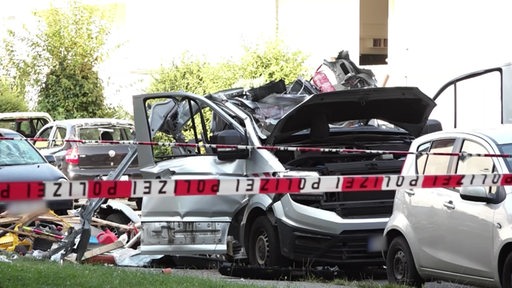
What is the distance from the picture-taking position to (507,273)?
25.1 feet

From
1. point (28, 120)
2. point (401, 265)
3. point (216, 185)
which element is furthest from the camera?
point (28, 120)

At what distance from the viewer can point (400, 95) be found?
10453 mm

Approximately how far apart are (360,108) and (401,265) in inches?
80.6

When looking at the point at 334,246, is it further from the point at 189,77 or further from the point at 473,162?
the point at 189,77

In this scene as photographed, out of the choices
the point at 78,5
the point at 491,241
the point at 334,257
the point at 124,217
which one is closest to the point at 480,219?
the point at 491,241

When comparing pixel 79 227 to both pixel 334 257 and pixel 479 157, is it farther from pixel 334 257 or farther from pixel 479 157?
pixel 479 157

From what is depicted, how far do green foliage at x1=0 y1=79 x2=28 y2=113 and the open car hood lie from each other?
65.8 feet

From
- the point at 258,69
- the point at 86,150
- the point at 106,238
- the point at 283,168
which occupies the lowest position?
the point at 106,238

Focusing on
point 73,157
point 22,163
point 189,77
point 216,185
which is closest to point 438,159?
point 216,185

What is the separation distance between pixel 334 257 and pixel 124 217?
452 cm

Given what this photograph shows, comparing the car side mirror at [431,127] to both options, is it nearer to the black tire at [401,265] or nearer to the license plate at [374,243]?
the license plate at [374,243]

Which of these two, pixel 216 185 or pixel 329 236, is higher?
pixel 216 185

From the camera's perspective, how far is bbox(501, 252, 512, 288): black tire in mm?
7619

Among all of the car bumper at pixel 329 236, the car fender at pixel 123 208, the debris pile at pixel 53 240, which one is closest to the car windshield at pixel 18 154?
the car fender at pixel 123 208
